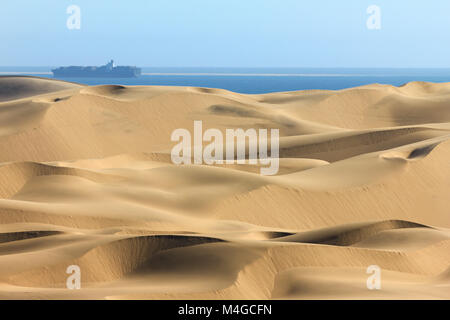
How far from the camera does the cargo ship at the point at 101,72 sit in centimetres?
17062

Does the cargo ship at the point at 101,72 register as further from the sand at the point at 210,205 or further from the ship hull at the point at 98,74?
the sand at the point at 210,205

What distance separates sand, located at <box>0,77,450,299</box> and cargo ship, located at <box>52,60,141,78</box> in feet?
441

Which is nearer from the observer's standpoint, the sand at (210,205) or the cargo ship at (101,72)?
the sand at (210,205)

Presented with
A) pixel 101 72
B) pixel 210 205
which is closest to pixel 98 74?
pixel 101 72

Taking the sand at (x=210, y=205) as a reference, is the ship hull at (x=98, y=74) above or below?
above

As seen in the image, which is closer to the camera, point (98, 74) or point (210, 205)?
point (210, 205)

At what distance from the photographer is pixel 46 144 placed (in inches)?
1164

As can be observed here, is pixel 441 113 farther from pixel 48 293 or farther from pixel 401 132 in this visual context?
pixel 48 293

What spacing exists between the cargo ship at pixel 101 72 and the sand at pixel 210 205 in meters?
134

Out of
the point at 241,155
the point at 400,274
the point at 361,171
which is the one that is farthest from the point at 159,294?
the point at 241,155

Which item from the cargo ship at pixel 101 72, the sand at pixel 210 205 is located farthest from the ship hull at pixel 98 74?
the sand at pixel 210 205

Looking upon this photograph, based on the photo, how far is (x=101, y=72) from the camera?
571 feet

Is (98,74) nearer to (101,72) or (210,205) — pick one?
(101,72)

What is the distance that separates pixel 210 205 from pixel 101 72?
15979 cm
